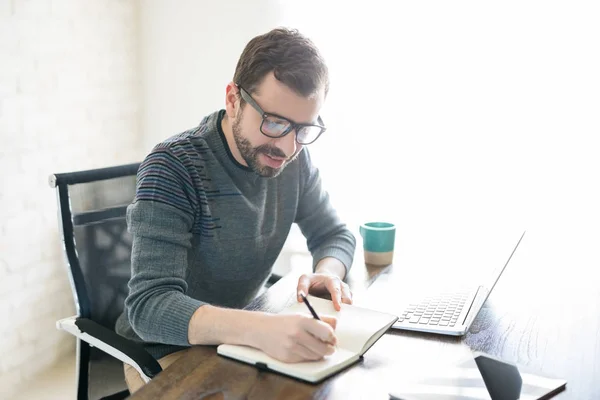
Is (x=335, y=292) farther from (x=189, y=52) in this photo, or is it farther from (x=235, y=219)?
(x=189, y=52)

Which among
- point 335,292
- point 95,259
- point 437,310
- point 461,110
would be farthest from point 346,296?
point 461,110

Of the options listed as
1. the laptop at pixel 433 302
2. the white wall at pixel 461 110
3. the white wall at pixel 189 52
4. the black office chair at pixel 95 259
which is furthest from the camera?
the white wall at pixel 189 52

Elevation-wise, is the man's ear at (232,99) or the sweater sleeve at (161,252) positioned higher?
the man's ear at (232,99)

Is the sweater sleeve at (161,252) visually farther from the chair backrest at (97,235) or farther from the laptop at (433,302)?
the laptop at (433,302)

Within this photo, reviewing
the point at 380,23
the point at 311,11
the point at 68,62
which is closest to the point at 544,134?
the point at 380,23

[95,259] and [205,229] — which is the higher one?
[205,229]

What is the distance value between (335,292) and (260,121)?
0.39 m

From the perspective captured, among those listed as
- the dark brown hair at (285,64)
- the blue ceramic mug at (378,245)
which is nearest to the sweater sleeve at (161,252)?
the dark brown hair at (285,64)

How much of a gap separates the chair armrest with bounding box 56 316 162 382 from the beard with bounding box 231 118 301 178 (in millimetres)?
460

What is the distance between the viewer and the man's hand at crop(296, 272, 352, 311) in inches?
49.6

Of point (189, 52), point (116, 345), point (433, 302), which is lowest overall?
point (116, 345)

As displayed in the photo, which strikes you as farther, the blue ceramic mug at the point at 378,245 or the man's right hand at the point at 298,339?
the blue ceramic mug at the point at 378,245

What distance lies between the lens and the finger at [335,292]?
1.22 m

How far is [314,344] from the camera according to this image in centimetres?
100
